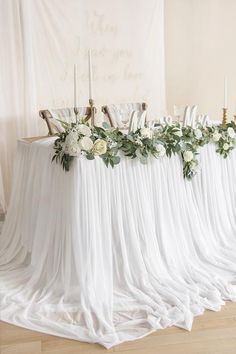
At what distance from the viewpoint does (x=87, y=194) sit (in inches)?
74.3

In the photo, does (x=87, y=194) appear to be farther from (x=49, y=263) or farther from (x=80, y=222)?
(x=49, y=263)

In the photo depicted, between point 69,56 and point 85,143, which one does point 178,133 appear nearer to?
point 85,143

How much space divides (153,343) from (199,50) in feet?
12.3

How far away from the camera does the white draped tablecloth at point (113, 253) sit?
1.81 meters

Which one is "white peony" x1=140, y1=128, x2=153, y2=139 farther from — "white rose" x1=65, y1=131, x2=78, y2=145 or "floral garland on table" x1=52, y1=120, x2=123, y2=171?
"white rose" x1=65, y1=131, x2=78, y2=145

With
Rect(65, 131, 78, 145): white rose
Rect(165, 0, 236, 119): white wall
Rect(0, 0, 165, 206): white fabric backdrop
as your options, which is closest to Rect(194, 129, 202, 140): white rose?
Rect(65, 131, 78, 145): white rose

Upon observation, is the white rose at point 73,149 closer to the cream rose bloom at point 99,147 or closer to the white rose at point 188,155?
the cream rose bloom at point 99,147

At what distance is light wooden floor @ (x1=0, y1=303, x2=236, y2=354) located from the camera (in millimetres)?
1575

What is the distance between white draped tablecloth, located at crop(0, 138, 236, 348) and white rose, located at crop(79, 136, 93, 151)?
70 millimetres

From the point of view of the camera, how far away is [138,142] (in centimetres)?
199

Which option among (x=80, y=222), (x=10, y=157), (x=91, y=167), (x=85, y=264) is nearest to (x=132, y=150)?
(x=91, y=167)

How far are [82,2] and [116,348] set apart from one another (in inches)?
142

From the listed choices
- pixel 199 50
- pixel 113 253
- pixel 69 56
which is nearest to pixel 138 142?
pixel 113 253

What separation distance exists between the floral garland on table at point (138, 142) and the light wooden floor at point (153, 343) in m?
0.85
